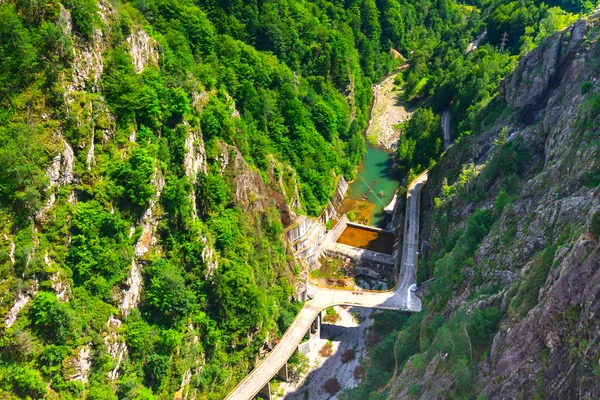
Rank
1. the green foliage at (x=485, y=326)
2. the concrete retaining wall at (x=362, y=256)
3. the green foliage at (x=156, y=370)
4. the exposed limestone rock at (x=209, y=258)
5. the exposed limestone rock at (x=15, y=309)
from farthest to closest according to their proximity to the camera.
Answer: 1. the concrete retaining wall at (x=362, y=256)
2. the exposed limestone rock at (x=209, y=258)
3. the green foliage at (x=156, y=370)
4. the exposed limestone rock at (x=15, y=309)
5. the green foliage at (x=485, y=326)

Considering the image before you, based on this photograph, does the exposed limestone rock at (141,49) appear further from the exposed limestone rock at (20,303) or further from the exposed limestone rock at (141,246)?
the exposed limestone rock at (20,303)

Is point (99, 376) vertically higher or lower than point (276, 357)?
higher

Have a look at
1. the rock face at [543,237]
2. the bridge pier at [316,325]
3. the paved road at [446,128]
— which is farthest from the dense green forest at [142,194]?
the rock face at [543,237]

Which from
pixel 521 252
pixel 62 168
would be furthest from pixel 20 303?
pixel 521 252

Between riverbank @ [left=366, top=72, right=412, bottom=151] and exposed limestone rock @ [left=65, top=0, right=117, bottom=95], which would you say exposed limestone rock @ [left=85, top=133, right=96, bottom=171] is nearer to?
exposed limestone rock @ [left=65, top=0, right=117, bottom=95]

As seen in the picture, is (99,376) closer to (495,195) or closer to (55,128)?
(55,128)

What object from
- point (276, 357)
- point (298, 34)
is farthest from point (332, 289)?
point (298, 34)

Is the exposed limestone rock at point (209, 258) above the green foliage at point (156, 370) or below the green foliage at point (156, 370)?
above

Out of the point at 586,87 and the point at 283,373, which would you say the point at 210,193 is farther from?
the point at 586,87
